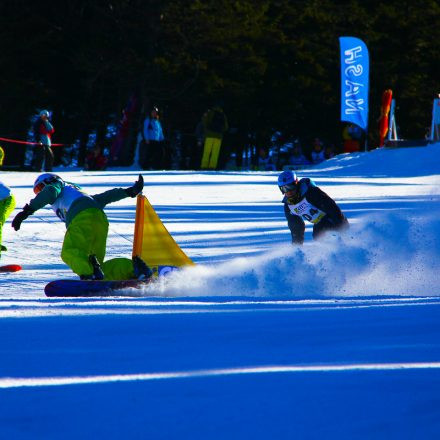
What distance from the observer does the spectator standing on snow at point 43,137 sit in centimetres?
2455

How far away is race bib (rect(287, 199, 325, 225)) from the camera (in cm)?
1004

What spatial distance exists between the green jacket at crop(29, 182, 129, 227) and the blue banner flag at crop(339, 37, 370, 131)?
1801 centimetres

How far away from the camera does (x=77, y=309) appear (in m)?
6.89

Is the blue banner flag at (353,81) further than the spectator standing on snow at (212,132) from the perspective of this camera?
Yes

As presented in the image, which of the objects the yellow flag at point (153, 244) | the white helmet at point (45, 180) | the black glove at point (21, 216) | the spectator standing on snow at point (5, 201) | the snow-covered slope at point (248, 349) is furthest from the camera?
the spectator standing on snow at point (5, 201)

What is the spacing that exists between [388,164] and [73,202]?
1816 centimetres

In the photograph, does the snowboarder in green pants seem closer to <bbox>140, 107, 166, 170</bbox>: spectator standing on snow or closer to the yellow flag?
the yellow flag

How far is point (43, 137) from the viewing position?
24.8 metres

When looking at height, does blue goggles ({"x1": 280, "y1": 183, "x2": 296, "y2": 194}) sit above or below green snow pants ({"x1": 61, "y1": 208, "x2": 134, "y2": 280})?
above

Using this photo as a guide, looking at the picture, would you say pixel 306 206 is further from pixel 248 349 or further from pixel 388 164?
pixel 388 164

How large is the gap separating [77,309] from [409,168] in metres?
20.0

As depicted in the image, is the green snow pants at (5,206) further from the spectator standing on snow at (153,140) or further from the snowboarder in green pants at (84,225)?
the spectator standing on snow at (153,140)

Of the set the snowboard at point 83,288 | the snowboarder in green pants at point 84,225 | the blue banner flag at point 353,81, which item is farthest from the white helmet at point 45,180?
the blue banner flag at point 353,81

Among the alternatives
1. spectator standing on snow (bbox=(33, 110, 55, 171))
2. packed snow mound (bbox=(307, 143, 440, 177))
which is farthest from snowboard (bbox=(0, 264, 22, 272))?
packed snow mound (bbox=(307, 143, 440, 177))
